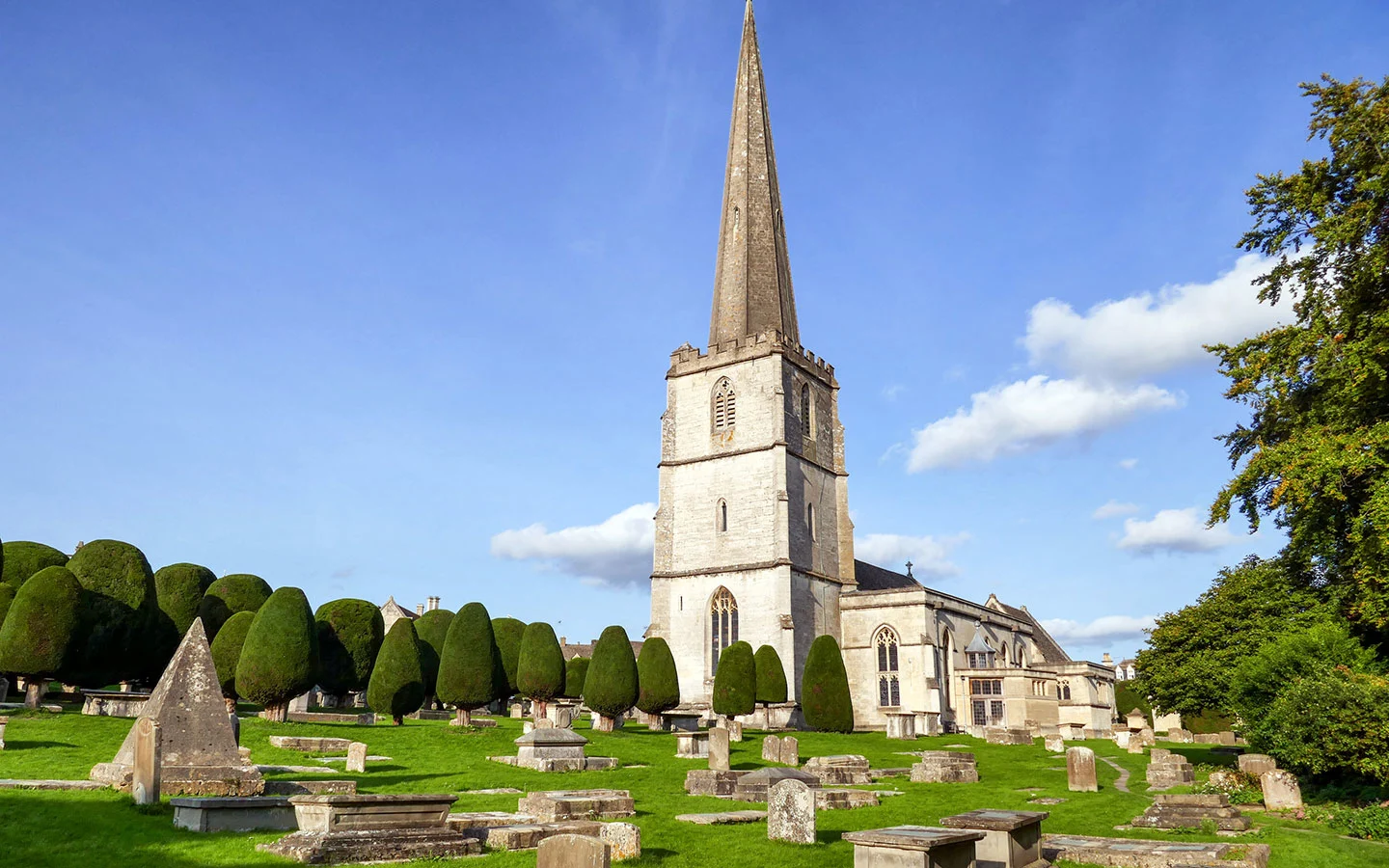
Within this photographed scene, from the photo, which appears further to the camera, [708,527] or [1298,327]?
[708,527]

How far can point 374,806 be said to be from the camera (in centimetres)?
1168

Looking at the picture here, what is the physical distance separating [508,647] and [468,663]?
35.1 ft

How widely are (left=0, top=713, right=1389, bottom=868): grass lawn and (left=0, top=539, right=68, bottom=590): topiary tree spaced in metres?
15.2

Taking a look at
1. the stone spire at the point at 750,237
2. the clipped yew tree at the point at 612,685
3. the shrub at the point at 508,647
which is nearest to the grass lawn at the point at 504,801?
the clipped yew tree at the point at 612,685

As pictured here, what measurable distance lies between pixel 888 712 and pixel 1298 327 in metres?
28.2

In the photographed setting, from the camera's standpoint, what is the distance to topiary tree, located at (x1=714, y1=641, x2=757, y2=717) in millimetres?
39250

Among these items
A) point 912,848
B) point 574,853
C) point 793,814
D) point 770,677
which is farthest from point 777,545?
point 574,853

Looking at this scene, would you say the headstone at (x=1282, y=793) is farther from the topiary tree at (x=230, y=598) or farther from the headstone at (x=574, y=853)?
the topiary tree at (x=230, y=598)

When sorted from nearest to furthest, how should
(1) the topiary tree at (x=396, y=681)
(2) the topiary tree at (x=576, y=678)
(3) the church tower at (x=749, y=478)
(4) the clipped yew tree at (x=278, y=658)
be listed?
1. (4) the clipped yew tree at (x=278, y=658)
2. (1) the topiary tree at (x=396, y=681)
3. (3) the church tower at (x=749, y=478)
4. (2) the topiary tree at (x=576, y=678)

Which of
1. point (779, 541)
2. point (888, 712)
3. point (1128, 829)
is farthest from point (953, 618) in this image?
point (1128, 829)

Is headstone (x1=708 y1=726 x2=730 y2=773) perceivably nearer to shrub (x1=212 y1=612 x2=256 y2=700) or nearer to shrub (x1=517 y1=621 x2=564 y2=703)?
shrub (x1=517 y1=621 x2=564 y2=703)

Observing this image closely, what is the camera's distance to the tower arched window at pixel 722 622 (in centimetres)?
4572

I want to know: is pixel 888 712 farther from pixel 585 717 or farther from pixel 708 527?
pixel 585 717

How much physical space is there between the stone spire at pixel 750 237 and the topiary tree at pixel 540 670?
2052 cm
